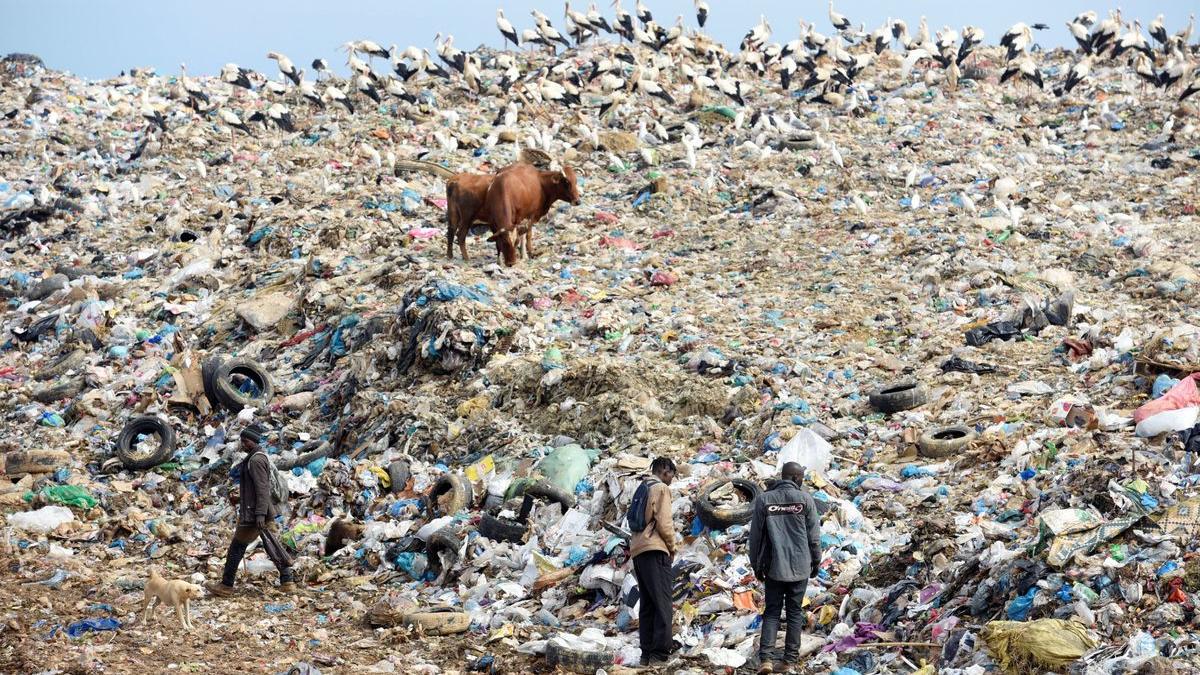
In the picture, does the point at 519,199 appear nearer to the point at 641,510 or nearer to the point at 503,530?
the point at 503,530

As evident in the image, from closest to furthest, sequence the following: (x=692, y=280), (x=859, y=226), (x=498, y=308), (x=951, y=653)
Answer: (x=951, y=653), (x=498, y=308), (x=692, y=280), (x=859, y=226)

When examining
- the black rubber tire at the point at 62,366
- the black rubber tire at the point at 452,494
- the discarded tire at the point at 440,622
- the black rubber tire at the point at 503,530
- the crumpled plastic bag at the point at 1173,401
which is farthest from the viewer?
the black rubber tire at the point at 62,366

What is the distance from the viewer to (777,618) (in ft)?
18.7

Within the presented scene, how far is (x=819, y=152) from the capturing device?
19.7 metres

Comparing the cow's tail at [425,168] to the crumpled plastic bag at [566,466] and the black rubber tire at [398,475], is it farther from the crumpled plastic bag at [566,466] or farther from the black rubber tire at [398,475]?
the crumpled plastic bag at [566,466]

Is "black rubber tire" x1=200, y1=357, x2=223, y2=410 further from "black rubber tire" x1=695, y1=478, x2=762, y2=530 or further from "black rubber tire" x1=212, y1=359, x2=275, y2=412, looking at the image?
"black rubber tire" x1=695, y1=478, x2=762, y2=530

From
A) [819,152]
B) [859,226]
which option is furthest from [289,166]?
[859,226]

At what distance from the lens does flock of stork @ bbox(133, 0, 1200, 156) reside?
2439cm

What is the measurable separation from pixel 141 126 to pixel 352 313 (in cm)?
1521

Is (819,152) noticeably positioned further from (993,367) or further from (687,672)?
(687,672)

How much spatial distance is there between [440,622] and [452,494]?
1801 millimetres

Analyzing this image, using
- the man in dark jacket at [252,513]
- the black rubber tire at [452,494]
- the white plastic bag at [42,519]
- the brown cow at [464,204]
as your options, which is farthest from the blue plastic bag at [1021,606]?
the brown cow at [464,204]

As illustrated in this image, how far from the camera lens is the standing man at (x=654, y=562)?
588cm

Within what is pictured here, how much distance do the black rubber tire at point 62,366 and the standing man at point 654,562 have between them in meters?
8.62
